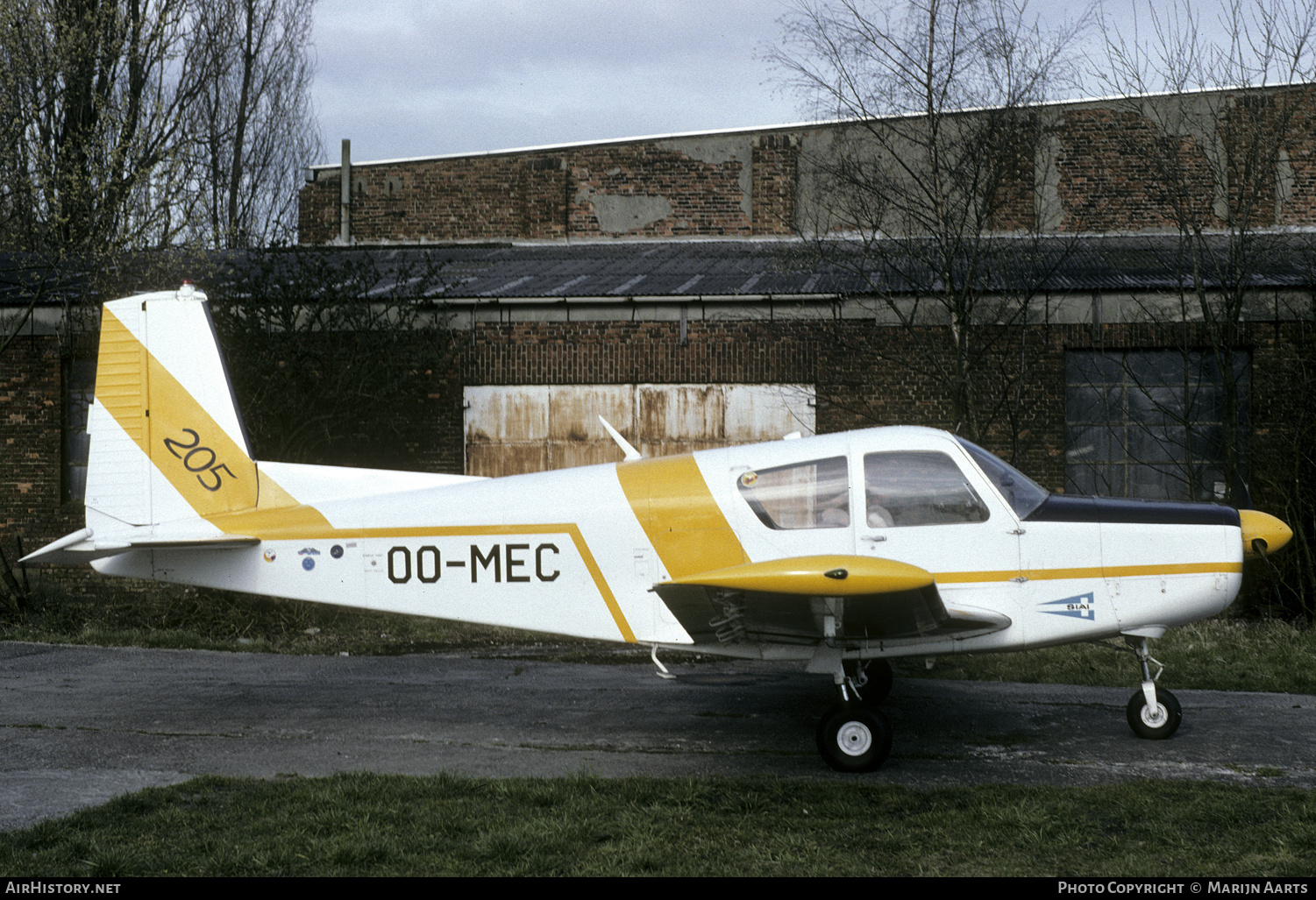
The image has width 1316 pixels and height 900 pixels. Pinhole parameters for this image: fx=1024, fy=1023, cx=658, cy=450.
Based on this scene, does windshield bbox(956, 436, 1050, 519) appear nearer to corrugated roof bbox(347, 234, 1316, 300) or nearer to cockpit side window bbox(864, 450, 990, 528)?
cockpit side window bbox(864, 450, 990, 528)

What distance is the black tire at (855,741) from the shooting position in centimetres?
602

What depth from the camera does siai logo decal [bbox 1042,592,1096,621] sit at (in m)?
6.32

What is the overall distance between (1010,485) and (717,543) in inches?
74.5

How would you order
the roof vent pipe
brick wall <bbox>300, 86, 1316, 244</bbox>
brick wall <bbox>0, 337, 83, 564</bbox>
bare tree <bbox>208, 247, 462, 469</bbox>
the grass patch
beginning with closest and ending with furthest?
1. the grass patch
2. bare tree <bbox>208, 247, 462, 469</bbox>
3. brick wall <bbox>0, 337, 83, 564</bbox>
4. brick wall <bbox>300, 86, 1316, 244</bbox>
5. the roof vent pipe

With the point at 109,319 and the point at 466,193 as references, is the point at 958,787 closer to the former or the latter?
the point at 109,319

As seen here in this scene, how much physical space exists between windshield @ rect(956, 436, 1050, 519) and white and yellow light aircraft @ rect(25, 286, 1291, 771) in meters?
0.01

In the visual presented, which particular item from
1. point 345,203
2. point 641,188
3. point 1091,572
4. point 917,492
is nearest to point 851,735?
point 917,492

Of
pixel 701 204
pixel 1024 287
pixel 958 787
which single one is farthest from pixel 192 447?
pixel 701 204

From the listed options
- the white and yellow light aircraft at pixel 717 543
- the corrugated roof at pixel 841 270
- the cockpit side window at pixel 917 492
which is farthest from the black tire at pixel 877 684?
the corrugated roof at pixel 841 270

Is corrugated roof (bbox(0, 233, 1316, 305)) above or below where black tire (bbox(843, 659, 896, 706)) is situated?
above

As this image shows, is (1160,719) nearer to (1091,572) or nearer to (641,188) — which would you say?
(1091,572)

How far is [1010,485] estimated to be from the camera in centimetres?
648

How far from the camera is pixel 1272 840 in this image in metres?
4.65

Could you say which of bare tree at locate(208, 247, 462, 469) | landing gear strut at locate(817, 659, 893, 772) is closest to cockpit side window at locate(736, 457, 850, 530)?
landing gear strut at locate(817, 659, 893, 772)
